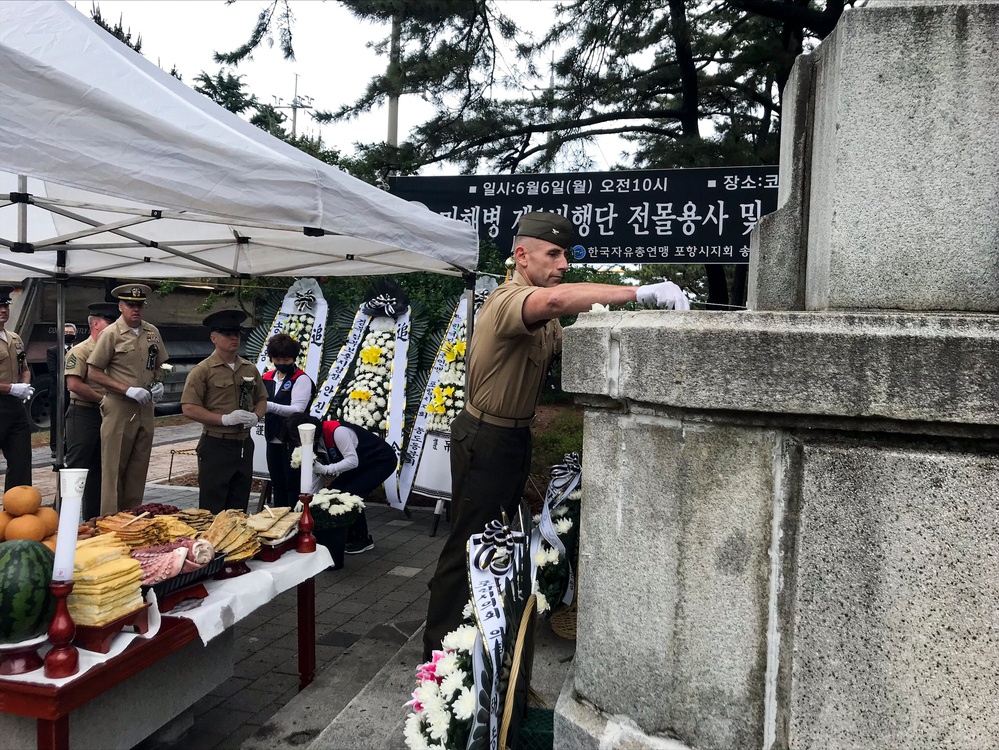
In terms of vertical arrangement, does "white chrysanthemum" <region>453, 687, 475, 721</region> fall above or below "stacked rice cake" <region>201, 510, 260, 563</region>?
below

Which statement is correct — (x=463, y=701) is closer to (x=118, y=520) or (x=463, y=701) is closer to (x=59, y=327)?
(x=118, y=520)

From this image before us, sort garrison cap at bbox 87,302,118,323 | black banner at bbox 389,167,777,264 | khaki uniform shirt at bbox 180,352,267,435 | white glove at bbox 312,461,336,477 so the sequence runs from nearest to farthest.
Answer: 1. khaki uniform shirt at bbox 180,352,267,435
2. white glove at bbox 312,461,336,477
3. black banner at bbox 389,167,777,264
4. garrison cap at bbox 87,302,118,323

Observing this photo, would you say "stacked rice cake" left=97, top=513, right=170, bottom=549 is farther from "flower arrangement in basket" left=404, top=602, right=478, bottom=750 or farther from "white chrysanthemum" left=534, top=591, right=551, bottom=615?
"white chrysanthemum" left=534, top=591, right=551, bottom=615

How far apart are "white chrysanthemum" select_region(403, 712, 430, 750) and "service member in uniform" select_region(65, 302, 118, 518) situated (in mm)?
4896

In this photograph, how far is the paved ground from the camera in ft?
10.4

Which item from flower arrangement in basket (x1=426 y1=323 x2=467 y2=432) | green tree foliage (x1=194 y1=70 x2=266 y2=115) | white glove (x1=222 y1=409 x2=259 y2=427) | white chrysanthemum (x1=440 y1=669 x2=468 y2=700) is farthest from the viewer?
green tree foliage (x1=194 y1=70 x2=266 y2=115)

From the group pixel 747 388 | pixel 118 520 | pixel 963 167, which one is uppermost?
pixel 963 167

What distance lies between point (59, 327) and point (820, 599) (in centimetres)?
613

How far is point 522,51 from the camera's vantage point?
6.75m

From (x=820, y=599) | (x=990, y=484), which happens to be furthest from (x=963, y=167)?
(x=820, y=599)

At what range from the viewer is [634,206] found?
6.73 metres

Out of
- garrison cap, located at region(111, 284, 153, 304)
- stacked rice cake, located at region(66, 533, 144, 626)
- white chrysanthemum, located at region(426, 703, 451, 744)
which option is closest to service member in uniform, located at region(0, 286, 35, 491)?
garrison cap, located at region(111, 284, 153, 304)

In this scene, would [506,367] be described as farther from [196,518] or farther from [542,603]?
[196,518]

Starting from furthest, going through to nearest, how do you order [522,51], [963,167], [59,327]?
[522,51] < [59,327] < [963,167]
